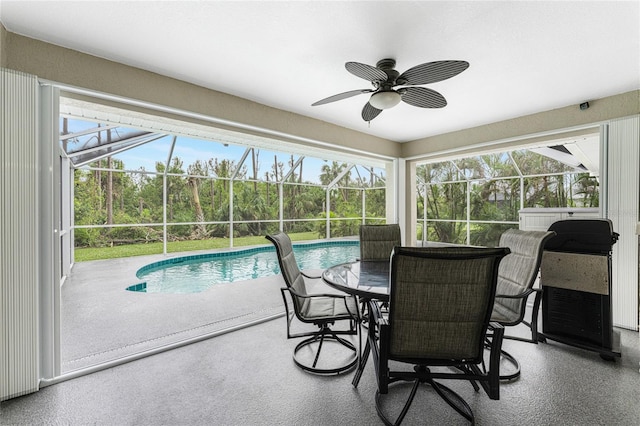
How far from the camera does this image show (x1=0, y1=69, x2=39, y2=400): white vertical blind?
2.01m

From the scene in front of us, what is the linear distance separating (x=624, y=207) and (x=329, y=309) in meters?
3.35

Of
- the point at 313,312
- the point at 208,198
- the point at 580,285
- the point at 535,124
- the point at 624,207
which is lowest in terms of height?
the point at 313,312

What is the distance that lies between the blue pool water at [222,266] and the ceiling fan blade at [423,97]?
13.9 feet

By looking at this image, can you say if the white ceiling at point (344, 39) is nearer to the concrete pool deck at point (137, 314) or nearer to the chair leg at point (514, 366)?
the chair leg at point (514, 366)

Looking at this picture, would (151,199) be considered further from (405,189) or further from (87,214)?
(405,189)

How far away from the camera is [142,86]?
273 centimetres

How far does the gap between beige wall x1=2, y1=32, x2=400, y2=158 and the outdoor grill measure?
3006 millimetres

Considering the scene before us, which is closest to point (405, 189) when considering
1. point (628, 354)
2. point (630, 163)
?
point (630, 163)

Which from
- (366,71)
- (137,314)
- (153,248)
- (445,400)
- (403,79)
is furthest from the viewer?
(153,248)

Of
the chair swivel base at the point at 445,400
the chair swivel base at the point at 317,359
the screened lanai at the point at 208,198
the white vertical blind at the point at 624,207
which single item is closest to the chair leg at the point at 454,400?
the chair swivel base at the point at 445,400

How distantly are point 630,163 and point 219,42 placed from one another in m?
4.20

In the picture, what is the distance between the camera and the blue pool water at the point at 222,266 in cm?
562

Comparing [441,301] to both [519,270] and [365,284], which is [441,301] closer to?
[365,284]

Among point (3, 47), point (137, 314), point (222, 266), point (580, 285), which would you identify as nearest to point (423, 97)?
point (580, 285)
